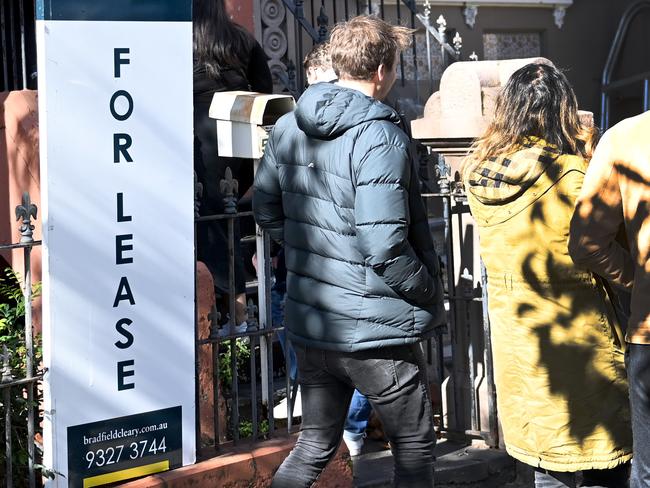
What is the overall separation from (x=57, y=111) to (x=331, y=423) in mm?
1485

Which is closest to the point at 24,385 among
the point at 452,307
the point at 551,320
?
the point at 551,320

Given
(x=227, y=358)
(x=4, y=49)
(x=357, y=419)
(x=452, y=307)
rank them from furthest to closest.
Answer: (x=4, y=49), (x=452, y=307), (x=227, y=358), (x=357, y=419)

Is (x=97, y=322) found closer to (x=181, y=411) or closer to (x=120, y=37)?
(x=181, y=411)

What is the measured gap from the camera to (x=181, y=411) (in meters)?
4.62

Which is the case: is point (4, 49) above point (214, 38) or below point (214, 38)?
above

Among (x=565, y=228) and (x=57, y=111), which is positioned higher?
(x=57, y=111)

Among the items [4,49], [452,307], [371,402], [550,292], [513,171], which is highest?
[4,49]

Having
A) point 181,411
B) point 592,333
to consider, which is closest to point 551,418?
point 592,333

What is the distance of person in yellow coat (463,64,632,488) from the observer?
3.99 m

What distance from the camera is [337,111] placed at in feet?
12.6

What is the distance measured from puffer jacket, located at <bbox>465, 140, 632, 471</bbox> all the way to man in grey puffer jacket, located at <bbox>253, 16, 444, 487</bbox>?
0.91ft

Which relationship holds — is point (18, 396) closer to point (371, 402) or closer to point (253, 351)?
point (253, 351)

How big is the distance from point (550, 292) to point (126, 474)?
1.78 meters

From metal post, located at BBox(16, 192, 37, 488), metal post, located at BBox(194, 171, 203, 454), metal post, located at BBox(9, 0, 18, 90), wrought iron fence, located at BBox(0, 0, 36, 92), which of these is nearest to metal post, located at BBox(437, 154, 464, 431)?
metal post, located at BBox(194, 171, 203, 454)
